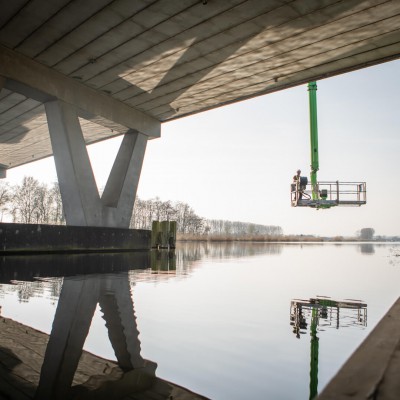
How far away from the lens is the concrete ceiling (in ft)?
26.6

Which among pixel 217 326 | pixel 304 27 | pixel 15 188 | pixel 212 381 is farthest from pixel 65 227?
pixel 15 188

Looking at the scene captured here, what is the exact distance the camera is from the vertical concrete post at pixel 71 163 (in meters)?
11.9

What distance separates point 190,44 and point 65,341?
8937 mm

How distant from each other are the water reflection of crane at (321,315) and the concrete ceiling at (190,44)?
22.1ft

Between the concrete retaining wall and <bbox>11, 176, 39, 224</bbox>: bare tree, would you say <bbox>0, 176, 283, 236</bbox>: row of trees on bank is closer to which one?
<bbox>11, 176, 39, 224</bbox>: bare tree

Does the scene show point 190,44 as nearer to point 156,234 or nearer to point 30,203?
point 156,234

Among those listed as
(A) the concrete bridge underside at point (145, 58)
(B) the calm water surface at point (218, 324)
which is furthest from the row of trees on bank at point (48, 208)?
(B) the calm water surface at point (218, 324)

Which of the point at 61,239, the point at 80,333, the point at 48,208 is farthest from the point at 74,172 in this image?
the point at 48,208

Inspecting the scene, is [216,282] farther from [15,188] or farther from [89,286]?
[15,188]

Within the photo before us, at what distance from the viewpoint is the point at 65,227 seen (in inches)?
439

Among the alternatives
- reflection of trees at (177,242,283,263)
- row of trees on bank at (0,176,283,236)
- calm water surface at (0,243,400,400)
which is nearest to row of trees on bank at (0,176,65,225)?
row of trees on bank at (0,176,283,236)

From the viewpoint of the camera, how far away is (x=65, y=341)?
2197 mm

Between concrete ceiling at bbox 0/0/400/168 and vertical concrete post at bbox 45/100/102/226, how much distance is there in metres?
0.92

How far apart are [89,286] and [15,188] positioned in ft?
208
